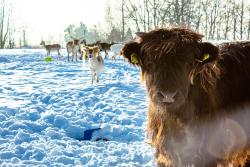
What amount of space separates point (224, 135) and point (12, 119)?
468cm

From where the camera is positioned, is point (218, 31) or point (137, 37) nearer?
point (137, 37)

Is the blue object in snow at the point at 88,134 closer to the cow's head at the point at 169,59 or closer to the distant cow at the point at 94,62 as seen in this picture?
the cow's head at the point at 169,59

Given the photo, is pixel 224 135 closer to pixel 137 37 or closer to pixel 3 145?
pixel 137 37

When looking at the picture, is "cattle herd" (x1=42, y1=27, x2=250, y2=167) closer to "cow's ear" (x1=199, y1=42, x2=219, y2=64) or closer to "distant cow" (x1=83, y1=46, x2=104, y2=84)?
"cow's ear" (x1=199, y1=42, x2=219, y2=64)

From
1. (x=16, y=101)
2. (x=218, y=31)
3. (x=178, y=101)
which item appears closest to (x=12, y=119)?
(x=16, y=101)

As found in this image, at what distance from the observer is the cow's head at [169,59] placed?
13.0 ft

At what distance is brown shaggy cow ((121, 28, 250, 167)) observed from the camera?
4121 millimetres

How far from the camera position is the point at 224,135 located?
188 inches

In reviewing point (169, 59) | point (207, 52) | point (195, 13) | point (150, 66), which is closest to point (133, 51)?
point (150, 66)

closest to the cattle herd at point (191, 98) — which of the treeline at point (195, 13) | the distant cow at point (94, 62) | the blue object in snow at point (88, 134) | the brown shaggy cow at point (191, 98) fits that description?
the brown shaggy cow at point (191, 98)

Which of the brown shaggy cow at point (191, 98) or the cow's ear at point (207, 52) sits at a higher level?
the cow's ear at point (207, 52)

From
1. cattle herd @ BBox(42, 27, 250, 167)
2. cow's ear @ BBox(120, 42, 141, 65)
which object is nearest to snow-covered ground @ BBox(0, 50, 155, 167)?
cattle herd @ BBox(42, 27, 250, 167)

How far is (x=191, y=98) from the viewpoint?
14.5 ft

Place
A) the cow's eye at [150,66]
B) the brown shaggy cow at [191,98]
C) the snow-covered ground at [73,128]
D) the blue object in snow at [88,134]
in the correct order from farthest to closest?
1. the blue object in snow at [88,134]
2. the snow-covered ground at [73,128]
3. the cow's eye at [150,66]
4. the brown shaggy cow at [191,98]
